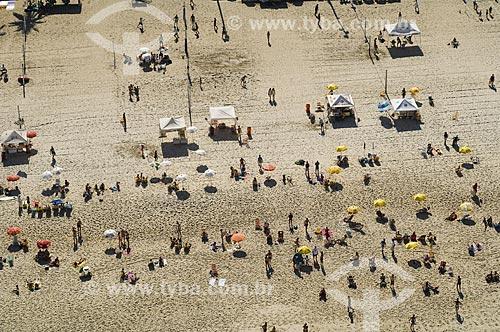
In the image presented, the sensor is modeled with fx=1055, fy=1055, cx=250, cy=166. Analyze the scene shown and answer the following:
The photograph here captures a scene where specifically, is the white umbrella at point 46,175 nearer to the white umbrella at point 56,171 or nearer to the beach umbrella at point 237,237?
the white umbrella at point 56,171

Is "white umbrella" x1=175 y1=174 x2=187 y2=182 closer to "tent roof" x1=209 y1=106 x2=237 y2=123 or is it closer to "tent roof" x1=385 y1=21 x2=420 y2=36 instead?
"tent roof" x1=209 y1=106 x2=237 y2=123

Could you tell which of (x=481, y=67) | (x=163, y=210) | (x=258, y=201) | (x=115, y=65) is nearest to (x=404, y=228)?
(x=258, y=201)

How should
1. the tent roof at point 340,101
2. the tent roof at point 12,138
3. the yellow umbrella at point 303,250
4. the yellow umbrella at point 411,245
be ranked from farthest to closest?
the tent roof at point 340,101 < the tent roof at point 12,138 < the yellow umbrella at point 411,245 < the yellow umbrella at point 303,250

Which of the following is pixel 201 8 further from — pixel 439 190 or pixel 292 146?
pixel 439 190

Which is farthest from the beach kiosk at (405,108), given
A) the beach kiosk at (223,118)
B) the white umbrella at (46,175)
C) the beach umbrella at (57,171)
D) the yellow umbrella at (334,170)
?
the white umbrella at (46,175)

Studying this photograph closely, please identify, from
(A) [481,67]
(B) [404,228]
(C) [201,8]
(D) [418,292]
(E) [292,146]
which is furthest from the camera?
(C) [201,8]

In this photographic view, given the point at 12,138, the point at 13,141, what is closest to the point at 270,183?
the point at 13,141
